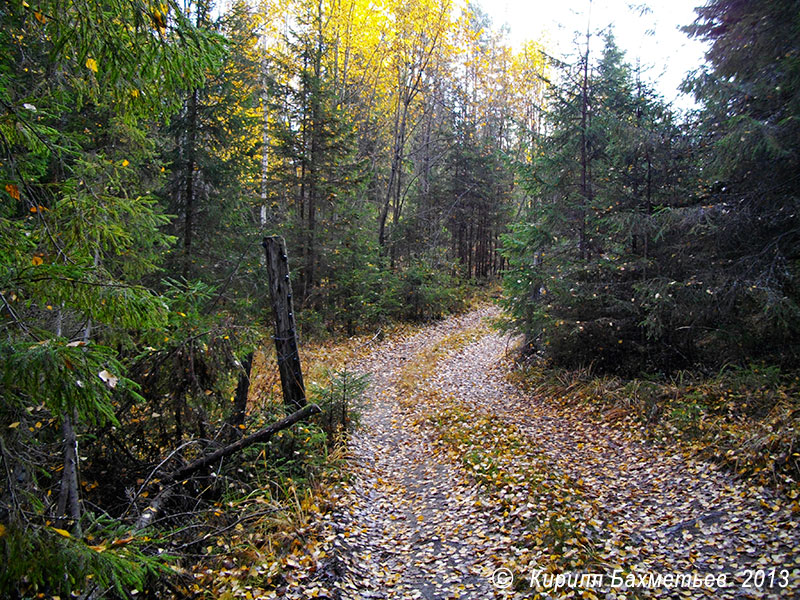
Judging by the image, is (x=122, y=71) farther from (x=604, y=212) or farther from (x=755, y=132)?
(x=604, y=212)

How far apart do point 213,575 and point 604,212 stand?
1022 centimetres

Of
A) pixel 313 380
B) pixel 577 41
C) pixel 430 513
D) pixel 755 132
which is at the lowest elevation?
pixel 430 513

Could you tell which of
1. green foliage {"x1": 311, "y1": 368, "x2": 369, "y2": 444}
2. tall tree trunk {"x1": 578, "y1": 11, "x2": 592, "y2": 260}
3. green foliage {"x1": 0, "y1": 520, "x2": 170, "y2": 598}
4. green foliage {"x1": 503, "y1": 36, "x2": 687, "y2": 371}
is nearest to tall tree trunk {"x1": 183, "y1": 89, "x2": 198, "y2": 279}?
green foliage {"x1": 311, "y1": 368, "x2": 369, "y2": 444}

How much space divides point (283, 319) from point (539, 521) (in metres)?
4.81

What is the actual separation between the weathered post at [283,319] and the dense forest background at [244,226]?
95 centimetres

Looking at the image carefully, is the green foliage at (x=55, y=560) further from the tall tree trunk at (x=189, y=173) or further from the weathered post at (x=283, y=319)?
Answer: the tall tree trunk at (x=189, y=173)

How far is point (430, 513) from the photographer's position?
603 centimetres

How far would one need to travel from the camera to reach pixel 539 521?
5.32 metres

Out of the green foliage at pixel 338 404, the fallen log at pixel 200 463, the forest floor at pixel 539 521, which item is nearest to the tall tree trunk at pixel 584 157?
the forest floor at pixel 539 521

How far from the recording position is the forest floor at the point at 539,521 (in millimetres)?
4375

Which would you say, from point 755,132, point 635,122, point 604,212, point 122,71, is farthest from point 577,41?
point 122,71

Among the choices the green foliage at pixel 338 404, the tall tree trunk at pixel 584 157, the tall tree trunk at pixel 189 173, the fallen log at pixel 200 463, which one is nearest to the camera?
the fallen log at pixel 200 463

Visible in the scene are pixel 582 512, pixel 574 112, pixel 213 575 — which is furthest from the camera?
pixel 574 112

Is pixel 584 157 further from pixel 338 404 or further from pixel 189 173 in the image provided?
pixel 189 173
